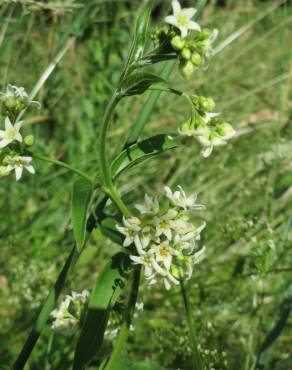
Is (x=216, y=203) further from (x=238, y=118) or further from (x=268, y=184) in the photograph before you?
(x=238, y=118)

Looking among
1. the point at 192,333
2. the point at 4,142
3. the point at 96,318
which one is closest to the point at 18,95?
the point at 4,142

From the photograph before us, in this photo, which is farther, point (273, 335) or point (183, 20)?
point (273, 335)

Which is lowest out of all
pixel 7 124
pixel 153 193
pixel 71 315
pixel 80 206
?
pixel 71 315

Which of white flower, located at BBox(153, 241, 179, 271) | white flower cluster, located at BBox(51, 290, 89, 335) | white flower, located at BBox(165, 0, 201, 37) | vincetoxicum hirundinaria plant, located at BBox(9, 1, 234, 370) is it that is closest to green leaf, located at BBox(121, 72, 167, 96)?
vincetoxicum hirundinaria plant, located at BBox(9, 1, 234, 370)

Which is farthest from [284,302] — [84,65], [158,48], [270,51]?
[270,51]

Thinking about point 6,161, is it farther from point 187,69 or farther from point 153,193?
point 153,193

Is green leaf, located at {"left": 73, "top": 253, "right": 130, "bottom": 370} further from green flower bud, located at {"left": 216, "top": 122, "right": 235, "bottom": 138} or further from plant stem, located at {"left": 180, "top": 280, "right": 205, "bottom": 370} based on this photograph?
green flower bud, located at {"left": 216, "top": 122, "right": 235, "bottom": 138}
